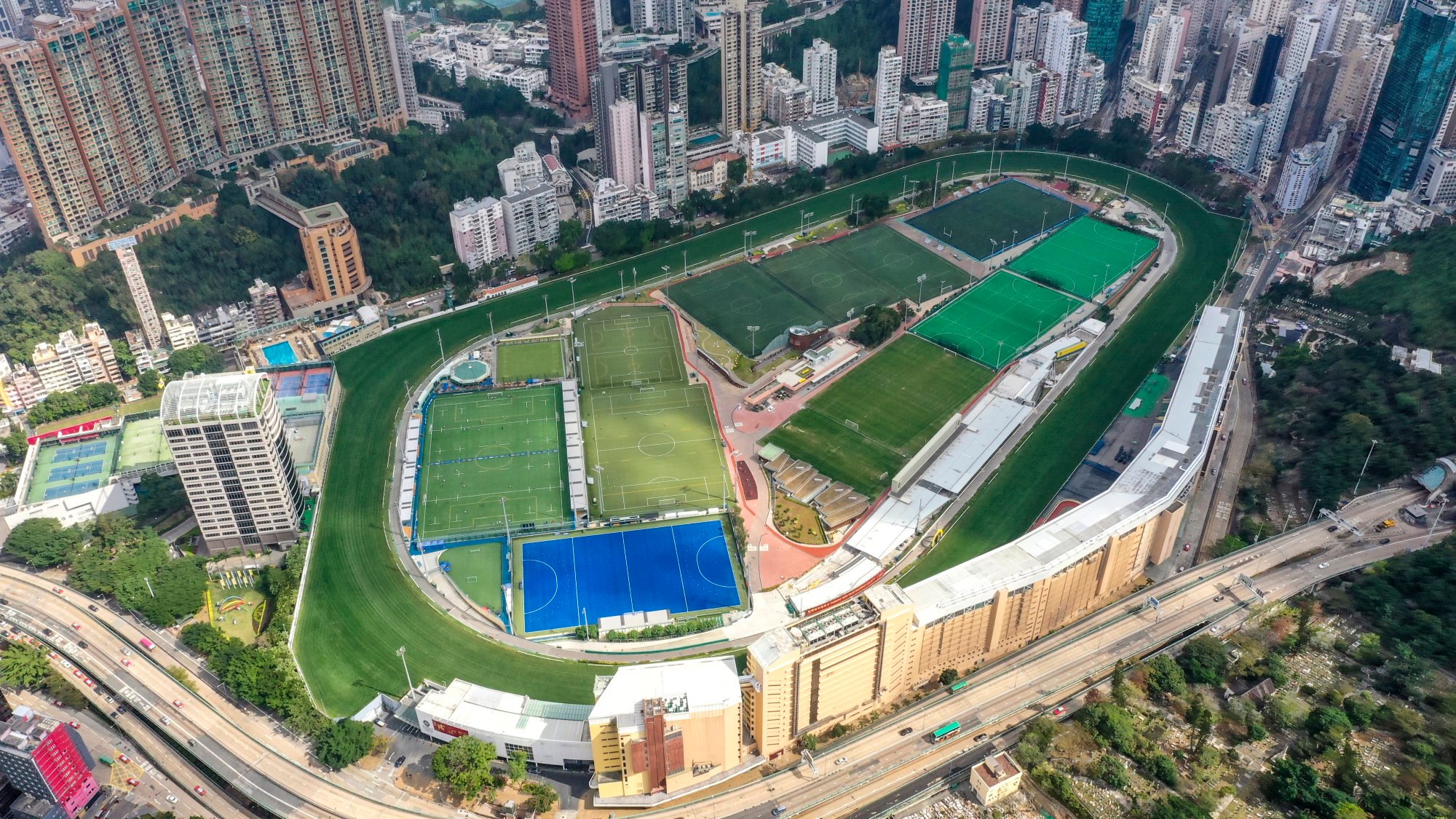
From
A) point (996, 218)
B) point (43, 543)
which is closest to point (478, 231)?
point (43, 543)

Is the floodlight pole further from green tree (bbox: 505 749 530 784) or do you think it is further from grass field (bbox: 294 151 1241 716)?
green tree (bbox: 505 749 530 784)

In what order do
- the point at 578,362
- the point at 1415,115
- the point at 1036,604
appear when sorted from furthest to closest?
the point at 1415,115 < the point at 578,362 < the point at 1036,604

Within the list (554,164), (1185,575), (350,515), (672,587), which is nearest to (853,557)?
(672,587)

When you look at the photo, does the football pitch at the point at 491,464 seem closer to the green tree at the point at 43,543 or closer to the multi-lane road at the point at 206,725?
the multi-lane road at the point at 206,725

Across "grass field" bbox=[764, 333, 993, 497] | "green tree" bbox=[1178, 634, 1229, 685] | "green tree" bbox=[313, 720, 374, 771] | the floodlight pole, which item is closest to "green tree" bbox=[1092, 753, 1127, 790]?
"green tree" bbox=[1178, 634, 1229, 685]

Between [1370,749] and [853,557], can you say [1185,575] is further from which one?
[853,557]
